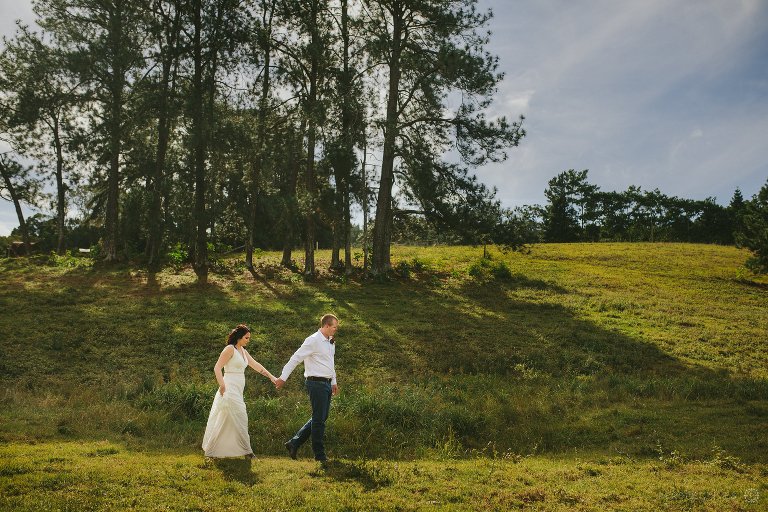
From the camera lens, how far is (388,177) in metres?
29.3

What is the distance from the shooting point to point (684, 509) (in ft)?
22.8

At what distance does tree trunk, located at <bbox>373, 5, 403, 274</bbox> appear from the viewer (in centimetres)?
2819

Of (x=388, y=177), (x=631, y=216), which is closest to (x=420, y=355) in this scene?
(x=388, y=177)

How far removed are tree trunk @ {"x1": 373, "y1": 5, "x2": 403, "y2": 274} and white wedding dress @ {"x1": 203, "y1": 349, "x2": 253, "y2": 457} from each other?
20347mm

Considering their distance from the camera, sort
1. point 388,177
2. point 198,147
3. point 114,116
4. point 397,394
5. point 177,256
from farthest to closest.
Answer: point 177,256 → point 388,177 → point 114,116 → point 198,147 → point 397,394

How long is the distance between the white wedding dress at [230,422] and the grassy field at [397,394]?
0.34 m

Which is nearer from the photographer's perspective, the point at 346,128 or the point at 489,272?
the point at 346,128

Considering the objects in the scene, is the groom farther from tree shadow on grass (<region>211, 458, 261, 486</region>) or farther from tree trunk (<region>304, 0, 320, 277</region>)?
tree trunk (<region>304, 0, 320, 277</region>)

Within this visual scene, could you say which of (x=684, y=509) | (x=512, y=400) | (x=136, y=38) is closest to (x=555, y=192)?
(x=136, y=38)

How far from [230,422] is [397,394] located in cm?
546

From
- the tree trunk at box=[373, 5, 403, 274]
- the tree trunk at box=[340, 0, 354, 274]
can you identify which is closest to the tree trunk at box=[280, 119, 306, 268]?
the tree trunk at box=[340, 0, 354, 274]

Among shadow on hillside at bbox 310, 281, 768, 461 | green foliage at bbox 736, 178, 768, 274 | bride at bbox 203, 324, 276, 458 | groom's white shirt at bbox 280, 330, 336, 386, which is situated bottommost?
shadow on hillside at bbox 310, 281, 768, 461

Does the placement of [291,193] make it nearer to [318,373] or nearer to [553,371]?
[553,371]

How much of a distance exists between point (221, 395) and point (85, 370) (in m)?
7.61
